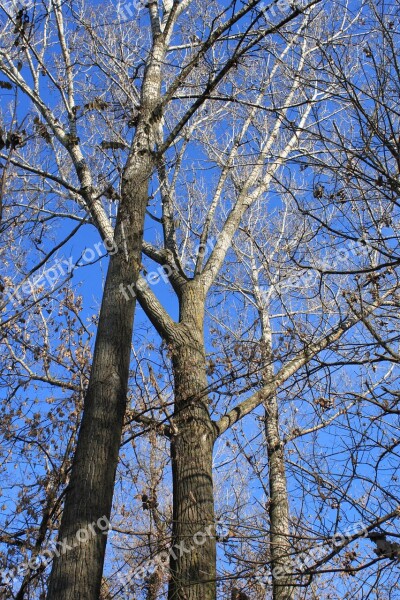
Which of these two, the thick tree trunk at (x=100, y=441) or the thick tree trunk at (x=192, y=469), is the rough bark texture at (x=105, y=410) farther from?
the thick tree trunk at (x=192, y=469)

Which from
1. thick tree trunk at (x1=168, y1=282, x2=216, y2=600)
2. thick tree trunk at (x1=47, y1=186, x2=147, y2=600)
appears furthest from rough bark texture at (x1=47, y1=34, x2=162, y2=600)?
thick tree trunk at (x1=168, y1=282, x2=216, y2=600)

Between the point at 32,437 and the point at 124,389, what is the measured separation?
2.54 m

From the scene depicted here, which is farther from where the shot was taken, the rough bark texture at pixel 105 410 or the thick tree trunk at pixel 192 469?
the thick tree trunk at pixel 192 469

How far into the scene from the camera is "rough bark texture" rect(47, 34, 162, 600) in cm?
310

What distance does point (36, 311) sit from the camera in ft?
25.2

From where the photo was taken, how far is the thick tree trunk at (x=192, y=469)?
424 centimetres

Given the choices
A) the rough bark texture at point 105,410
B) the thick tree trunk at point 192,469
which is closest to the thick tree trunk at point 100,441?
the rough bark texture at point 105,410

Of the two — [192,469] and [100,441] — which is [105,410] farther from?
[192,469]

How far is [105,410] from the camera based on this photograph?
365 centimetres

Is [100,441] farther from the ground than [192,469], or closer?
closer

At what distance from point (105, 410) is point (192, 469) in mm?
1419

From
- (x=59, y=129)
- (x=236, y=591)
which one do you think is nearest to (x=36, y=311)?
(x=59, y=129)

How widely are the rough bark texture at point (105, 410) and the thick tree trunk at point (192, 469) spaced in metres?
0.87

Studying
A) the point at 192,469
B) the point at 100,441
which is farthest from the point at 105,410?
the point at 192,469
